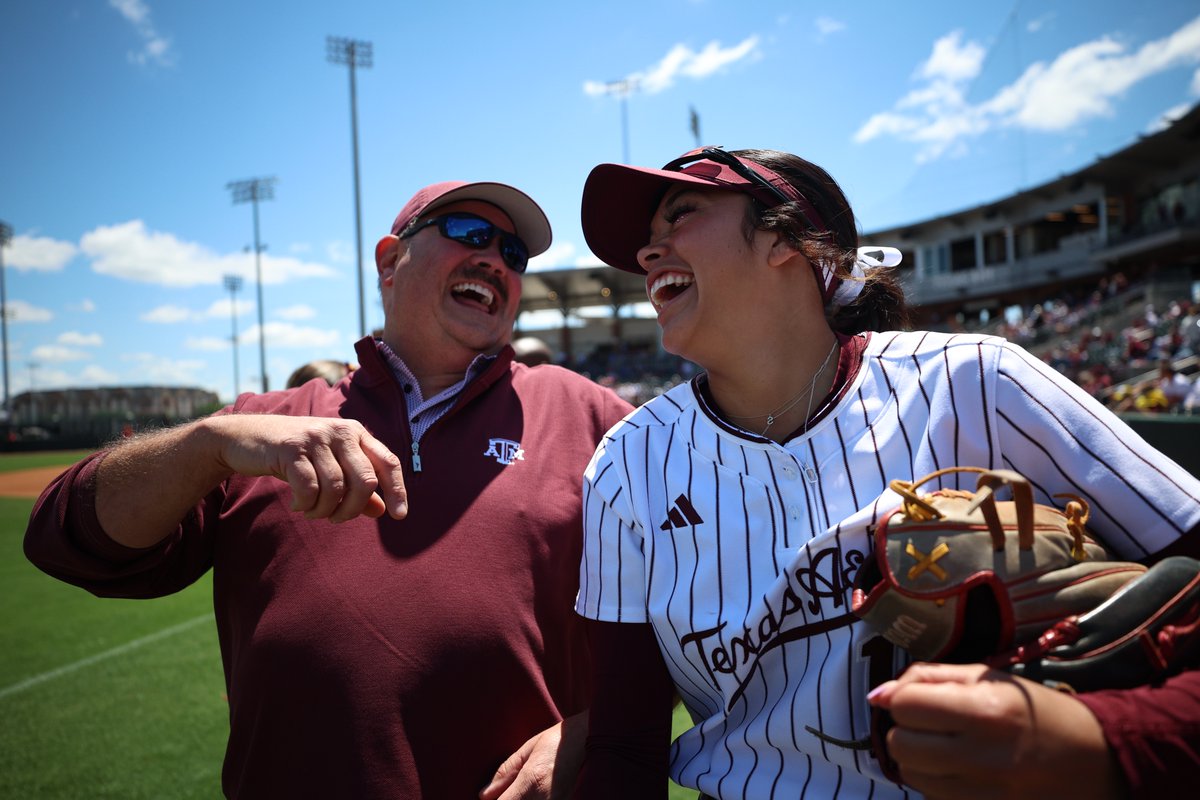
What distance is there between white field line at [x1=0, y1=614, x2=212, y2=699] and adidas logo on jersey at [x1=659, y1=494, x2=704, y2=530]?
18.3ft

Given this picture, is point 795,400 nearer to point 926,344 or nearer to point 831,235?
point 926,344

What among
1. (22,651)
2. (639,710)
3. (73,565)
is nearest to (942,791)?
(639,710)

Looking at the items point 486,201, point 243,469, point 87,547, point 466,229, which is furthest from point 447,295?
point 87,547

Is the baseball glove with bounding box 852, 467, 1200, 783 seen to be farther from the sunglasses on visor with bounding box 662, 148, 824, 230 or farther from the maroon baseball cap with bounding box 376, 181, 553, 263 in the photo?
the maroon baseball cap with bounding box 376, 181, 553, 263

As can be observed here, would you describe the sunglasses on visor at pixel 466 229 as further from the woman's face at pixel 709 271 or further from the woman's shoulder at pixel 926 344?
the woman's shoulder at pixel 926 344

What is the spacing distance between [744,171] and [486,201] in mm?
1234

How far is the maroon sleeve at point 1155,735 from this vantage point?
2.96ft

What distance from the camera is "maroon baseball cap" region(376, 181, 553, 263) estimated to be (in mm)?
2473

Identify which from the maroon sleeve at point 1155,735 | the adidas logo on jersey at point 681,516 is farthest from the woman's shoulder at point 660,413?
the maroon sleeve at point 1155,735

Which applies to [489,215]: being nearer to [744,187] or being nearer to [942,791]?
[744,187]

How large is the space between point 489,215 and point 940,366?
1.71 meters

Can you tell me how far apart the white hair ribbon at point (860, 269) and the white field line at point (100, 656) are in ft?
19.8

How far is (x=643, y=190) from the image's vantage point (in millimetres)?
1814

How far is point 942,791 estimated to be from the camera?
95cm
